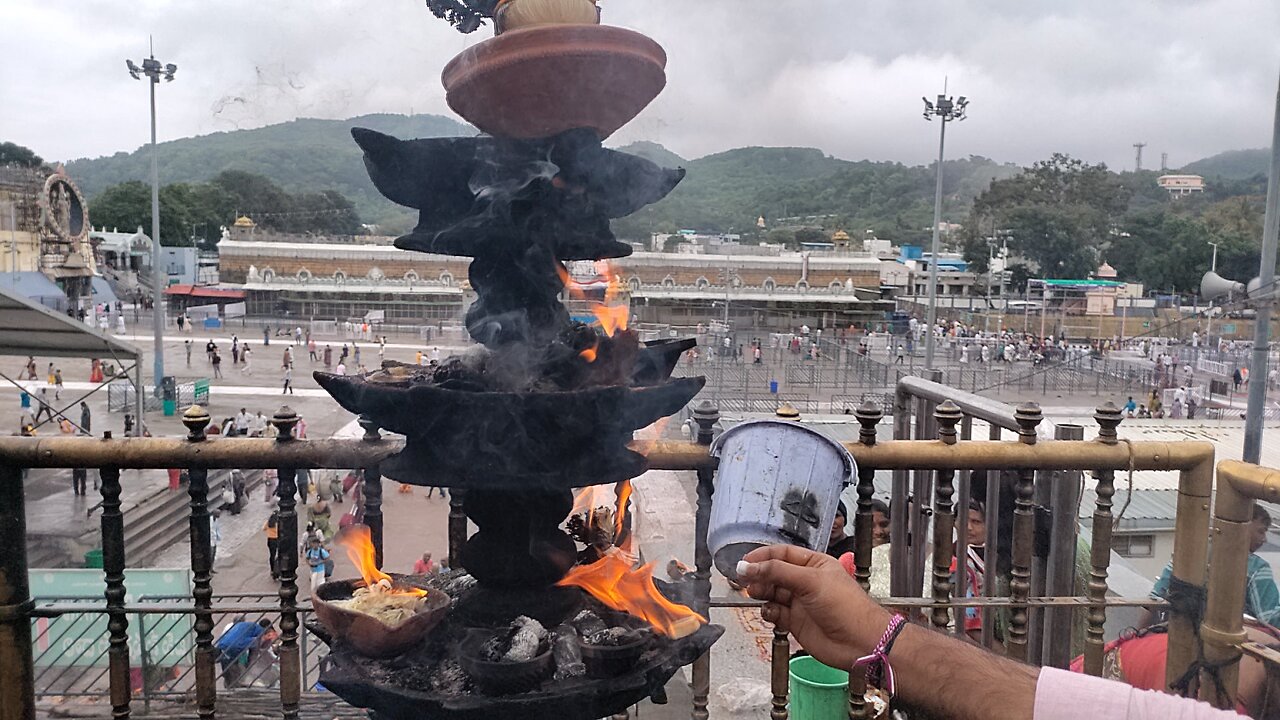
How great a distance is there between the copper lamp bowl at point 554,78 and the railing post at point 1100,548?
5.15 feet

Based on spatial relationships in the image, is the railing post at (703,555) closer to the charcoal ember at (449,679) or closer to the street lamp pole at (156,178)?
the charcoal ember at (449,679)

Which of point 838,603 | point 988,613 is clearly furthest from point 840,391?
point 838,603

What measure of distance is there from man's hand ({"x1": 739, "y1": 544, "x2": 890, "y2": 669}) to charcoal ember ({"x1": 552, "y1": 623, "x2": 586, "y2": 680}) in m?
0.60

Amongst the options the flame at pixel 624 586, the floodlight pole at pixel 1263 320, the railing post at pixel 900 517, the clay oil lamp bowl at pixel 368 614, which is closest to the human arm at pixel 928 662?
the flame at pixel 624 586

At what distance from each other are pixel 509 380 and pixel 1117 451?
66.9 inches

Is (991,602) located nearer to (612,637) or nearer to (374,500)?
(612,637)

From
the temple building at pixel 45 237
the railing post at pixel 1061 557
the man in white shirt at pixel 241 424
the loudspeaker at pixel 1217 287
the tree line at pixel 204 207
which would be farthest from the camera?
the tree line at pixel 204 207

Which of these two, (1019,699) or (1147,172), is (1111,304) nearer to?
(1019,699)

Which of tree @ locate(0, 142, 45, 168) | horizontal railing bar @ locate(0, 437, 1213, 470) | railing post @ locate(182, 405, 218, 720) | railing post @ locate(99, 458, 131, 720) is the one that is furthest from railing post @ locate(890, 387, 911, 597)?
tree @ locate(0, 142, 45, 168)

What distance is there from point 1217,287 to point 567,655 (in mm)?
9006

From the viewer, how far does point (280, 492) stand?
2344 millimetres

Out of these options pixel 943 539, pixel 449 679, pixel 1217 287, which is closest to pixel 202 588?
pixel 449 679

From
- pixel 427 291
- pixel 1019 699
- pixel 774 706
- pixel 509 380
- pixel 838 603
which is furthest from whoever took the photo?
pixel 427 291

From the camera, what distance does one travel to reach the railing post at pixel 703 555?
88.2 inches
